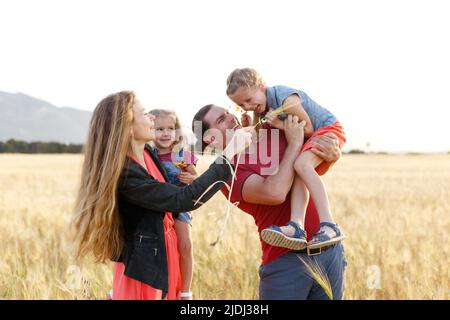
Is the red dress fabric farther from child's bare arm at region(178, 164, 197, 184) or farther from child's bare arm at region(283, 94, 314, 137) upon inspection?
child's bare arm at region(283, 94, 314, 137)

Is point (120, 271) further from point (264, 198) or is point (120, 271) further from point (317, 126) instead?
point (317, 126)

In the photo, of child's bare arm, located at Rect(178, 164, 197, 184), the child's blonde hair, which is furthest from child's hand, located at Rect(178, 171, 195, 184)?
the child's blonde hair

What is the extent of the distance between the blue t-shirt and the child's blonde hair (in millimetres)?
78

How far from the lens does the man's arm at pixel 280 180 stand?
275 cm

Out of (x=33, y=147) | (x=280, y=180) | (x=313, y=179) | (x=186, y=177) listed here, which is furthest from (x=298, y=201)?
(x=33, y=147)

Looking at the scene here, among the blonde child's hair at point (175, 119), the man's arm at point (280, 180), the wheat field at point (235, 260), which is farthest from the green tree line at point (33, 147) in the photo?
the man's arm at point (280, 180)

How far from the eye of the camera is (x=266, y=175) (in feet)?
9.43

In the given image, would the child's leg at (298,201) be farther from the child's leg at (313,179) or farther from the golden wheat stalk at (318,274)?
the golden wheat stalk at (318,274)

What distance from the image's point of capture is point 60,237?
659 cm

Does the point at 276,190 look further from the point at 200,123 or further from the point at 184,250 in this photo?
the point at 184,250

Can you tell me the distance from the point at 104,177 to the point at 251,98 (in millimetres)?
985

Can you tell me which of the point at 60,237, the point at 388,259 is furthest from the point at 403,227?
the point at 60,237
